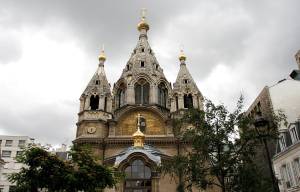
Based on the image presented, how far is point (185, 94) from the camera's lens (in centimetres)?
3884

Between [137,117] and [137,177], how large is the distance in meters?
7.98

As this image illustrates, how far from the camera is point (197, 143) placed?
58.9ft

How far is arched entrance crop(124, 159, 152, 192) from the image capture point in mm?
29703

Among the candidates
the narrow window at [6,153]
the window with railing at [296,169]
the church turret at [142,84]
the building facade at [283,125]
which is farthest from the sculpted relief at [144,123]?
the narrow window at [6,153]

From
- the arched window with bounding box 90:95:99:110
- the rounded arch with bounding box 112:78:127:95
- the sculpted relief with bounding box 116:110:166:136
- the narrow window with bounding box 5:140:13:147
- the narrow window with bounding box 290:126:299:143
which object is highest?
the rounded arch with bounding box 112:78:127:95

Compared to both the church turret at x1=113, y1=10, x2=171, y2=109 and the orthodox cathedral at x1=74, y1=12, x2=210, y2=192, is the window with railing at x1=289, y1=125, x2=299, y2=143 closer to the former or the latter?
the orthodox cathedral at x1=74, y1=12, x2=210, y2=192

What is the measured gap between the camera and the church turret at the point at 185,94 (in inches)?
1492

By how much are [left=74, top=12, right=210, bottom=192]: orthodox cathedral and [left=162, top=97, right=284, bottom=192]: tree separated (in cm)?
1203

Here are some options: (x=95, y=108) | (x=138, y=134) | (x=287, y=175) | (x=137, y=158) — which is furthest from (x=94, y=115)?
(x=287, y=175)

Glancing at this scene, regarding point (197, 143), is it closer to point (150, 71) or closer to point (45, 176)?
point (45, 176)

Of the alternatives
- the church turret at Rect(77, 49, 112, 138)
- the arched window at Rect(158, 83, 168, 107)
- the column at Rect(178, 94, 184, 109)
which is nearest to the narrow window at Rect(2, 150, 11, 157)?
the church turret at Rect(77, 49, 112, 138)

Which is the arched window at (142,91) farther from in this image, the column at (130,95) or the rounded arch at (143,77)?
the column at (130,95)

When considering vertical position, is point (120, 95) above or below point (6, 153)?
above

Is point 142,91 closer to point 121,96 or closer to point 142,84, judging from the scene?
point 142,84
